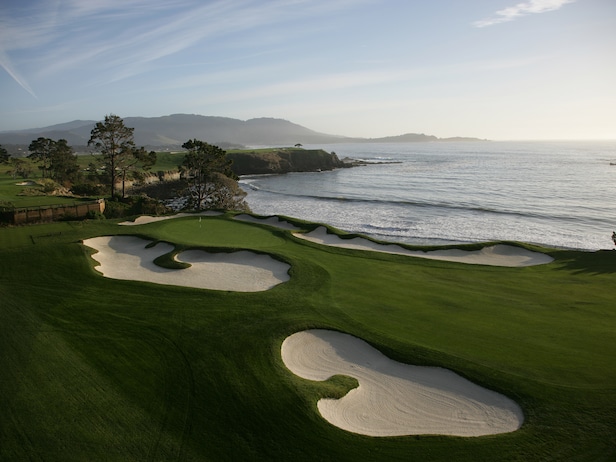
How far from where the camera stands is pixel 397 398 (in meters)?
10.4

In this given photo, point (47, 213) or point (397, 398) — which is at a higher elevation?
point (47, 213)

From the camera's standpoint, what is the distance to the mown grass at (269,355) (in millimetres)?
8438

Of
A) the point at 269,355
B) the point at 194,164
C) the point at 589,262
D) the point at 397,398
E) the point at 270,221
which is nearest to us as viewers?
the point at 397,398

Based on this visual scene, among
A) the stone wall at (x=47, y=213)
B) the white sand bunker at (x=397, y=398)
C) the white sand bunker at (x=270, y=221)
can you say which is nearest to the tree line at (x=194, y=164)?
the white sand bunker at (x=270, y=221)

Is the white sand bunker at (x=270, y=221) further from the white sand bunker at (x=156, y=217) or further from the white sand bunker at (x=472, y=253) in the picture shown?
the white sand bunker at (x=472, y=253)

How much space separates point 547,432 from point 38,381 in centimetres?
1210

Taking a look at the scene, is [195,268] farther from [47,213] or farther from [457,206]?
[457,206]

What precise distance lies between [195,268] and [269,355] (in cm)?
968

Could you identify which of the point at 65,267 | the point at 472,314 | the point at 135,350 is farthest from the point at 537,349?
the point at 65,267

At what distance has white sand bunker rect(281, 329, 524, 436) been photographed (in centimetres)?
925

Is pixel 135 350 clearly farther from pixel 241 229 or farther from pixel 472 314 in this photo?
pixel 241 229

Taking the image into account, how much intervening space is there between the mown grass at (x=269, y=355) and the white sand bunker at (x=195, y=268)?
1311 mm

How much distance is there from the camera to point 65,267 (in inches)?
739


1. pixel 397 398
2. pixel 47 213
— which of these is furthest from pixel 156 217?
pixel 397 398
